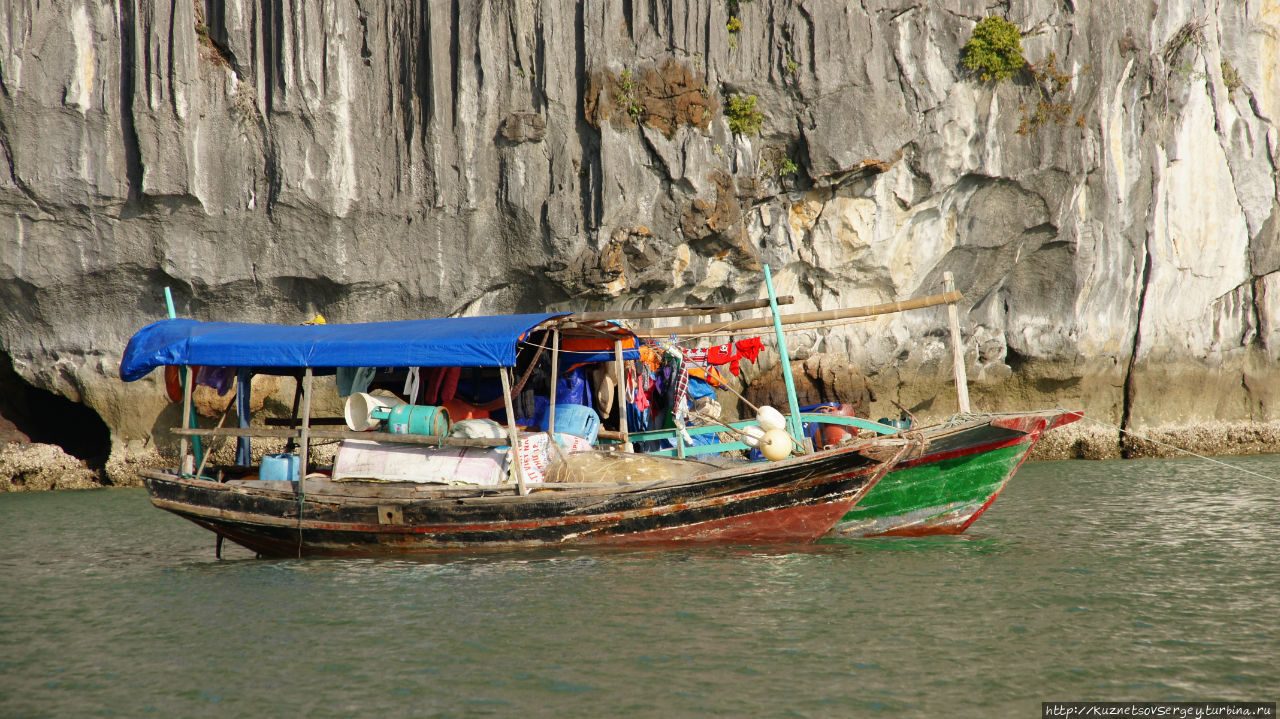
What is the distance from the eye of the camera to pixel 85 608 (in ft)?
22.5

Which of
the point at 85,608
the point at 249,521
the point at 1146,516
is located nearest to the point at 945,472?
the point at 1146,516

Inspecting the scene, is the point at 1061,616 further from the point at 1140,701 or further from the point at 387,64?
the point at 387,64

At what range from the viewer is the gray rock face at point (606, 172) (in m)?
15.0

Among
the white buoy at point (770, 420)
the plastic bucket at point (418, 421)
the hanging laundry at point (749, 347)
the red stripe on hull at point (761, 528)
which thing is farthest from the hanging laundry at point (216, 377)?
the hanging laundry at point (749, 347)

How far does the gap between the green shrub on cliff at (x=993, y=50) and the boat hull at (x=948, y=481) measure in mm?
10163

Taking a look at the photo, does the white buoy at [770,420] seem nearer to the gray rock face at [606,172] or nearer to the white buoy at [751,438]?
the white buoy at [751,438]

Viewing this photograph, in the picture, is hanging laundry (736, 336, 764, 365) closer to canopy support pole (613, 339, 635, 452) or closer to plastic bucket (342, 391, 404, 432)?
canopy support pole (613, 339, 635, 452)

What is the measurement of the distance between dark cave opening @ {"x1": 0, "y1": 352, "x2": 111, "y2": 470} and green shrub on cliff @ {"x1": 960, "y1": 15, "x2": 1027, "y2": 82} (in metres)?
16.9

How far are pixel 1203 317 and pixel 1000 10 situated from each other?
7.16m

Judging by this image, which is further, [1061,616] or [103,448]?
[103,448]

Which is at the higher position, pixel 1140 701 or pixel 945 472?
pixel 945 472

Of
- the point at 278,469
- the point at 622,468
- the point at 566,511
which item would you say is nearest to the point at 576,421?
the point at 622,468

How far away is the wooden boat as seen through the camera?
766 centimetres

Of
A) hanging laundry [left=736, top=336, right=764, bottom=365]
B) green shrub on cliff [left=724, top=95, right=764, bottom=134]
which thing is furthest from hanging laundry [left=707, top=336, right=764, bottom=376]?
green shrub on cliff [left=724, top=95, right=764, bottom=134]
